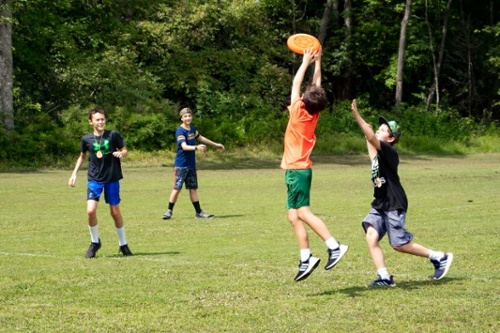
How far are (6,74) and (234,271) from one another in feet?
90.8

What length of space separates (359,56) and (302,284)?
1797 inches

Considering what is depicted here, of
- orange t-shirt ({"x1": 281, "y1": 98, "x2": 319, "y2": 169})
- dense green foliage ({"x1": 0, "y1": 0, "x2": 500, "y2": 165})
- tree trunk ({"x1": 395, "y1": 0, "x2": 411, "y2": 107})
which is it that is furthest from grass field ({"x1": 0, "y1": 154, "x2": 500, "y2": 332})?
tree trunk ({"x1": 395, "y1": 0, "x2": 411, "y2": 107})

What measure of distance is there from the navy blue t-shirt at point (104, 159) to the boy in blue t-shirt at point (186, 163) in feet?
18.2

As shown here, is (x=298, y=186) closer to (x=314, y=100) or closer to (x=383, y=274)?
(x=314, y=100)

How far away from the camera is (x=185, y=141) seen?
777 inches

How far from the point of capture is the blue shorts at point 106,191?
13711 millimetres

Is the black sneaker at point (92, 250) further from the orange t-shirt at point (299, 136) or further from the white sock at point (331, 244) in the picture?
the white sock at point (331, 244)

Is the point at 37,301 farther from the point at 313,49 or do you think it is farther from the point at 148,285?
the point at 313,49

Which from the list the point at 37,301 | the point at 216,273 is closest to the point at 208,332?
the point at 37,301

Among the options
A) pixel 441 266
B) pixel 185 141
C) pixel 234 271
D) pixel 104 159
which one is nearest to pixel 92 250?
pixel 104 159

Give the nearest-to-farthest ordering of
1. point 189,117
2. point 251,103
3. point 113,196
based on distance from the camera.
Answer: point 113,196 < point 189,117 < point 251,103

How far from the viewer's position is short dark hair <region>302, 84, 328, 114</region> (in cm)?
1022

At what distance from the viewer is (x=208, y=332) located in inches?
324

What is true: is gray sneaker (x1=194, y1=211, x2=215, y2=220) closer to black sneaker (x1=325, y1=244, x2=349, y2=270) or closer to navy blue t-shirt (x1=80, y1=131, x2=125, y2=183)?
navy blue t-shirt (x1=80, y1=131, x2=125, y2=183)
